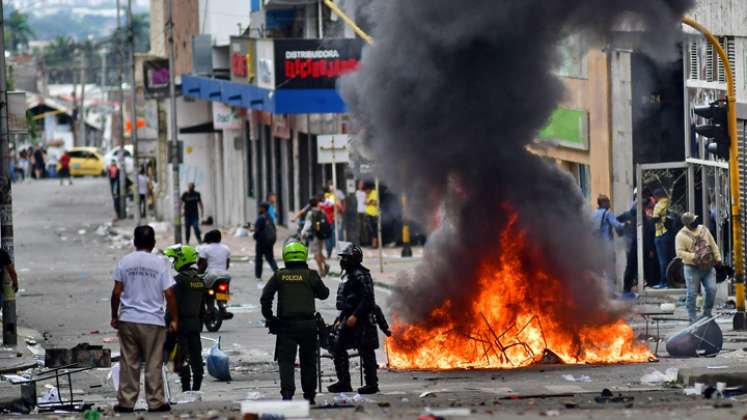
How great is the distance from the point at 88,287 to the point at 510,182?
577 inches

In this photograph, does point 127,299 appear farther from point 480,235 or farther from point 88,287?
point 88,287

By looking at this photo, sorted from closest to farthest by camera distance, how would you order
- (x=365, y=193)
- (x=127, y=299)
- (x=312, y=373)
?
1. (x=127, y=299)
2. (x=312, y=373)
3. (x=365, y=193)

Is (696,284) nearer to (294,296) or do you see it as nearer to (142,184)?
(294,296)

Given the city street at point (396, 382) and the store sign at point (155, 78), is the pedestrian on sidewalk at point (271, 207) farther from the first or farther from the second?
the store sign at point (155, 78)

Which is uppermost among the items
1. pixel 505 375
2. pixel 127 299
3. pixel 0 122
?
pixel 0 122

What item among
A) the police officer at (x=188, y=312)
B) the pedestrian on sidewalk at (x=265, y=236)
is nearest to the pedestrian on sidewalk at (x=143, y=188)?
the pedestrian on sidewalk at (x=265, y=236)

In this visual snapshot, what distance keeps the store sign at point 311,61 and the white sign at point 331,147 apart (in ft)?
17.5

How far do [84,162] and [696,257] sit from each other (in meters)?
64.3

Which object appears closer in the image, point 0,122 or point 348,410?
point 348,410

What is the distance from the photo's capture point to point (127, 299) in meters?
12.8

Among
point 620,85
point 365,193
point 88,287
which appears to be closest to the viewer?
point 620,85

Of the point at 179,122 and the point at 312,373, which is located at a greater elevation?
the point at 179,122

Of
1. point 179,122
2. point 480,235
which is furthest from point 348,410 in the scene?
point 179,122

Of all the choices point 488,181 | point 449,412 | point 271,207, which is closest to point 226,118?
point 271,207
